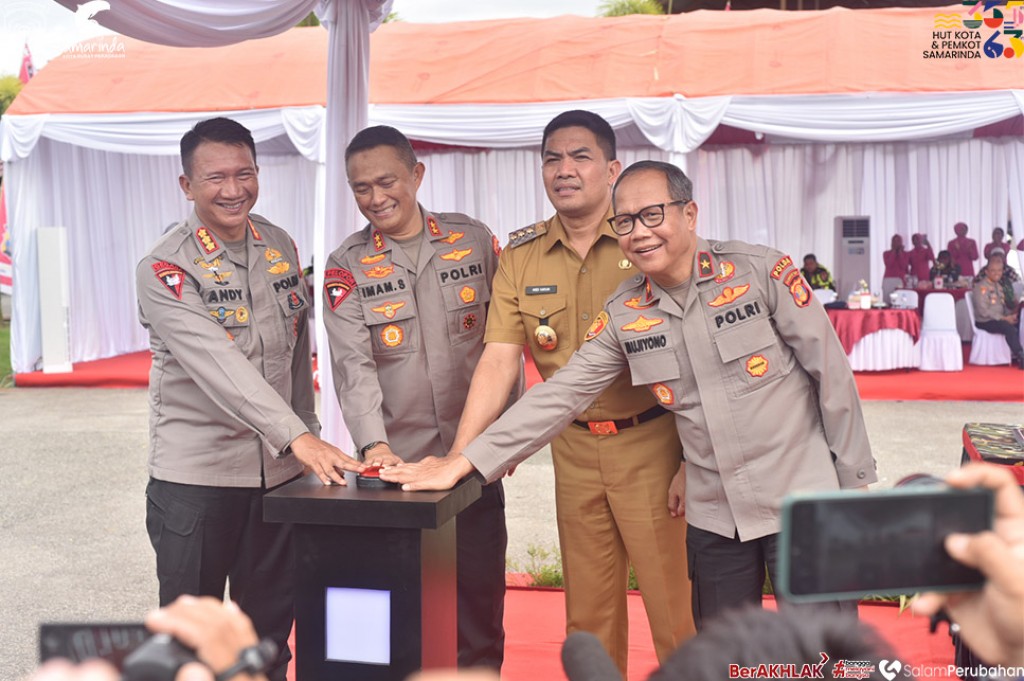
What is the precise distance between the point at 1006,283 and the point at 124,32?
951 centimetres

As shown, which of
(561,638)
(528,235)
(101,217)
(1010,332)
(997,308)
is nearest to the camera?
(528,235)

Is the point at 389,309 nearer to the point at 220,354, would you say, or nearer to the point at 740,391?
the point at 220,354

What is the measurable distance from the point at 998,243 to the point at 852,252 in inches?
83.8

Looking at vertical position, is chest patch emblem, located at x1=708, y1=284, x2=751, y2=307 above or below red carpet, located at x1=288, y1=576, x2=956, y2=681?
above

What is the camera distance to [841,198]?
12.4 metres

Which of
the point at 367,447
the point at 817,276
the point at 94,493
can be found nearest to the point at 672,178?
the point at 367,447

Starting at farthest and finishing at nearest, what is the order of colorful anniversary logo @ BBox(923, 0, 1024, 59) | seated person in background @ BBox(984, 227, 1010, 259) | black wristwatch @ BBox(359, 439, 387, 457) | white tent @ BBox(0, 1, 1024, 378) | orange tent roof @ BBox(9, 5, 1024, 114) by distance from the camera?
seated person in background @ BBox(984, 227, 1010, 259), orange tent roof @ BBox(9, 5, 1024, 114), white tent @ BBox(0, 1, 1024, 378), colorful anniversary logo @ BBox(923, 0, 1024, 59), black wristwatch @ BBox(359, 439, 387, 457)

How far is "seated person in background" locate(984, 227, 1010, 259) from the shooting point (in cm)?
1150

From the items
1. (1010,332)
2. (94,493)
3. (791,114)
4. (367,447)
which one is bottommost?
(94,493)

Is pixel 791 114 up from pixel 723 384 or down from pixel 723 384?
up

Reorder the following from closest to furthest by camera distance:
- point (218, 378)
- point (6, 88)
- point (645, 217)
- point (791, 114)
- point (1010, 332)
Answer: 1. point (645, 217)
2. point (218, 378)
3. point (791, 114)
4. point (1010, 332)
5. point (6, 88)

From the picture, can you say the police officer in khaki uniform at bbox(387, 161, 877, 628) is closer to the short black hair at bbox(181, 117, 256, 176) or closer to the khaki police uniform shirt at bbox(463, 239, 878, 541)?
the khaki police uniform shirt at bbox(463, 239, 878, 541)

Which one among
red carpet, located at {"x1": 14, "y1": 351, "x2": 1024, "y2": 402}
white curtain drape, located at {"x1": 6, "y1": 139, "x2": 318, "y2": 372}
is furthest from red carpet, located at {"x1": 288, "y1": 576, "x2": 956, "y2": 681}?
white curtain drape, located at {"x1": 6, "y1": 139, "x2": 318, "y2": 372}

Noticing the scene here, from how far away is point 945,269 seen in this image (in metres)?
11.3
